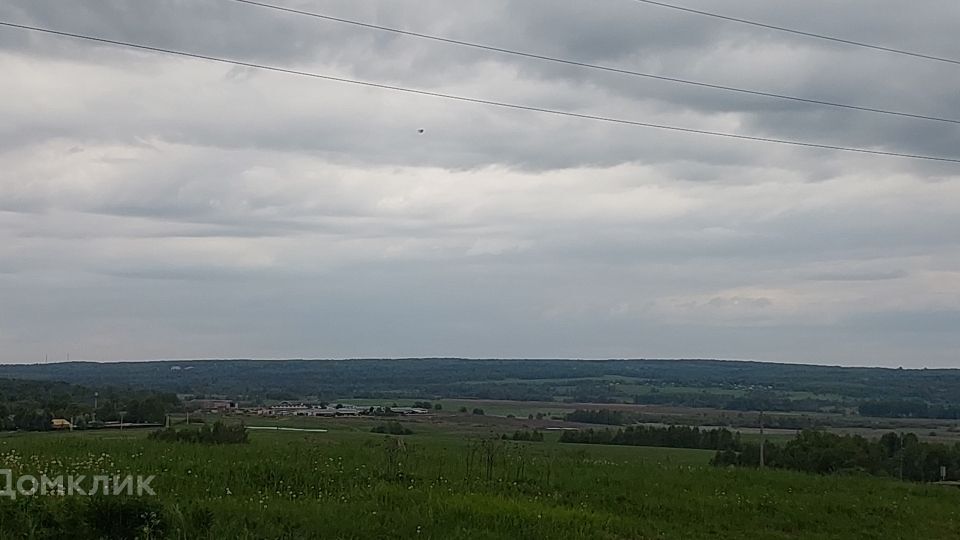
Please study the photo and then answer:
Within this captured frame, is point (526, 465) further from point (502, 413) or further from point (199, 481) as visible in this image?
point (502, 413)

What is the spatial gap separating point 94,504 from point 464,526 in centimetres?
466

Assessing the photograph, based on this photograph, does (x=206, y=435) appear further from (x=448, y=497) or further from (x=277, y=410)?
(x=277, y=410)

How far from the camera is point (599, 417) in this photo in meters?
74.3

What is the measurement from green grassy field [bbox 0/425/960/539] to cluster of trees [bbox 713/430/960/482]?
21.8 ft

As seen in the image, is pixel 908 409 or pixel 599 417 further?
pixel 908 409

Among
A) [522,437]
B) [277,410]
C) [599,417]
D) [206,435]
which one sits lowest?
[599,417]

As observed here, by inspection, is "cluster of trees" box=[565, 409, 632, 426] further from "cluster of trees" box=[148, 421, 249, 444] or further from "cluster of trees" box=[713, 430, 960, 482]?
"cluster of trees" box=[148, 421, 249, 444]

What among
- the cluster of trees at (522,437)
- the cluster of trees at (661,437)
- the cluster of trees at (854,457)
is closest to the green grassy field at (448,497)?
the cluster of trees at (854,457)

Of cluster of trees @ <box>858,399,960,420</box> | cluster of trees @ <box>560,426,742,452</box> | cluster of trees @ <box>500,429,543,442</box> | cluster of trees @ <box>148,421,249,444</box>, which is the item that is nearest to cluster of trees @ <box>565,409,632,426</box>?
cluster of trees @ <box>560,426,742,452</box>

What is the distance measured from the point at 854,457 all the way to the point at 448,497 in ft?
59.9

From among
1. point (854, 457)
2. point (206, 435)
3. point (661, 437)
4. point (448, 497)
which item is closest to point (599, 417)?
point (661, 437)

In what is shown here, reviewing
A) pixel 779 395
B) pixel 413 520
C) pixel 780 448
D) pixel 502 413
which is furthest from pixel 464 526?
pixel 779 395

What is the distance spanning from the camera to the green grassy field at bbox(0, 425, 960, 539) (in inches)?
487

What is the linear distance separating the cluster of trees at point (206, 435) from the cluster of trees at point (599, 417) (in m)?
48.0
